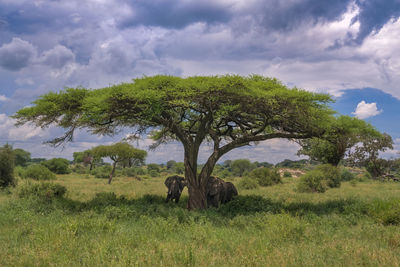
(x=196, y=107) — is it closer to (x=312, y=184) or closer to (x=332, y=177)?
(x=312, y=184)

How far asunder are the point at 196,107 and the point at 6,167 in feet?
63.2

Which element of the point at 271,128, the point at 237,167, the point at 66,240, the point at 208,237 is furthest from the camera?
the point at 237,167

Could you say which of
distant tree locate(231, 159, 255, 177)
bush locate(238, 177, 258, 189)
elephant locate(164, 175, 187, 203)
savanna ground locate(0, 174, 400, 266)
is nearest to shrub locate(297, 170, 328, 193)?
bush locate(238, 177, 258, 189)

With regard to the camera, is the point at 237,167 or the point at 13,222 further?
the point at 237,167

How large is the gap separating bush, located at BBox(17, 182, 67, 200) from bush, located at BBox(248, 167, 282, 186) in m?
22.4

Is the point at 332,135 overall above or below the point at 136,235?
above

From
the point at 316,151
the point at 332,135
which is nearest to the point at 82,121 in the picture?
the point at 332,135

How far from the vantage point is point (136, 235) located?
356 inches

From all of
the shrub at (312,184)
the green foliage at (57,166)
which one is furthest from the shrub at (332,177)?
the green foliage at (57,166)

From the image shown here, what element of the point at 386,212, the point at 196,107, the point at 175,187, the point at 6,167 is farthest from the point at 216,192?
the point at 6,167

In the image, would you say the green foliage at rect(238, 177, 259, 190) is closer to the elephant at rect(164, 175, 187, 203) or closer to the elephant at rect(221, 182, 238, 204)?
the elephant at rect(221, 182, 238, 204)

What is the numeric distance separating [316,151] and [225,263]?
125 ft

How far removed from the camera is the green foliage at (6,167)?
984 inches

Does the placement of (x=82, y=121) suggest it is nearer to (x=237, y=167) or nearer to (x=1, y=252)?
(x=1, y=252)
